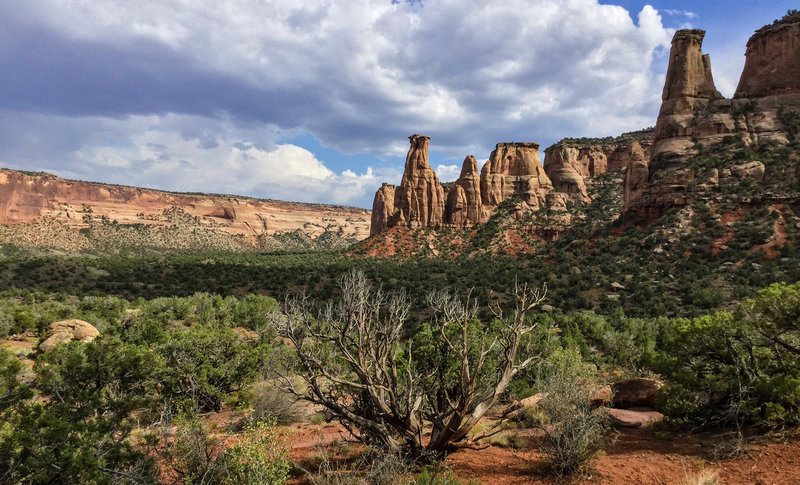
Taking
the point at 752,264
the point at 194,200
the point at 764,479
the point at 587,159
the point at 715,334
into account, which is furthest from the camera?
the point at 194,200

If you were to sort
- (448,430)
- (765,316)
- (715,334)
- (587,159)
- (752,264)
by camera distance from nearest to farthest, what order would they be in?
(448,430)
(765,316)
(715,334)
(752,264)
(587,159)

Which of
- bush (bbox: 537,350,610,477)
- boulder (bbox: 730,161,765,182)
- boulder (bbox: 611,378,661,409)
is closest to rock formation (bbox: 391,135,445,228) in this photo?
boulder (bbox: 730,161,765,182)

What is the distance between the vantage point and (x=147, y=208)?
113188mm

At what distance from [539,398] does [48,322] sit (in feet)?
88.6

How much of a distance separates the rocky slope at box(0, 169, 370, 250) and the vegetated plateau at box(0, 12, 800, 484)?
3.76 ft

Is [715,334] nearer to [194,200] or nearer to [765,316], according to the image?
[765,316]

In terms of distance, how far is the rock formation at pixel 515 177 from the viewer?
251 feet

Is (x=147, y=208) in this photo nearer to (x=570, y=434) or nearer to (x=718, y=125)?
(x=718, y=125)

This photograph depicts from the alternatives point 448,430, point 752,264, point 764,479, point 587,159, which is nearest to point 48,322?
point 448,430

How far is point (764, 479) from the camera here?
19.5 feet

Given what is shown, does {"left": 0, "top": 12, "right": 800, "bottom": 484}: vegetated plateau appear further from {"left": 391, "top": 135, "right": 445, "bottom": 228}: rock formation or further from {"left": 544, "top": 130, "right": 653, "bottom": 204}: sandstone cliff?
{"left": 544, "top": 130, "right": 653, "bottom": 204}: sandstone cliff

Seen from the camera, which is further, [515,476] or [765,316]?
[765,316]

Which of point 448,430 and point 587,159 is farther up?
point 587,159

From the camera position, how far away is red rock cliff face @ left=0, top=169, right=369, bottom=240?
9025cm
